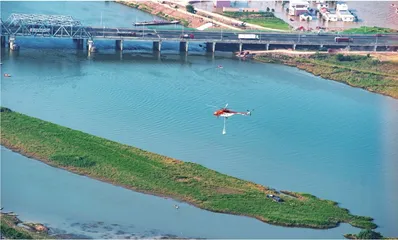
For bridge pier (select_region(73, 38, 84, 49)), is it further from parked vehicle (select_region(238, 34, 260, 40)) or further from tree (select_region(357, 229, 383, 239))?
tree (select_region(357, 229, 383, 239))

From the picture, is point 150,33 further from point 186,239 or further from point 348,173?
point 186,239

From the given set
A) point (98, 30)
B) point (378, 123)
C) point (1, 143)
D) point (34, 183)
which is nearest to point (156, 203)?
point (34, 183)

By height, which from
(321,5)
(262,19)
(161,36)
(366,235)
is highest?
(321,5)

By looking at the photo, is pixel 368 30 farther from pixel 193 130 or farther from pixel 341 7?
pixel 193 130

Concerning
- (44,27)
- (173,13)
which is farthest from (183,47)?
(173,13)

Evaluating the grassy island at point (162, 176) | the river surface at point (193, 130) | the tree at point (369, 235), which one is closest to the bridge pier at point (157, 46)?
the river surface at point (193, 130)

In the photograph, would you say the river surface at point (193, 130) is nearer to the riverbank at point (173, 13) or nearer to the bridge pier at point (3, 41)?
the bridge pier at point (3, 41)
